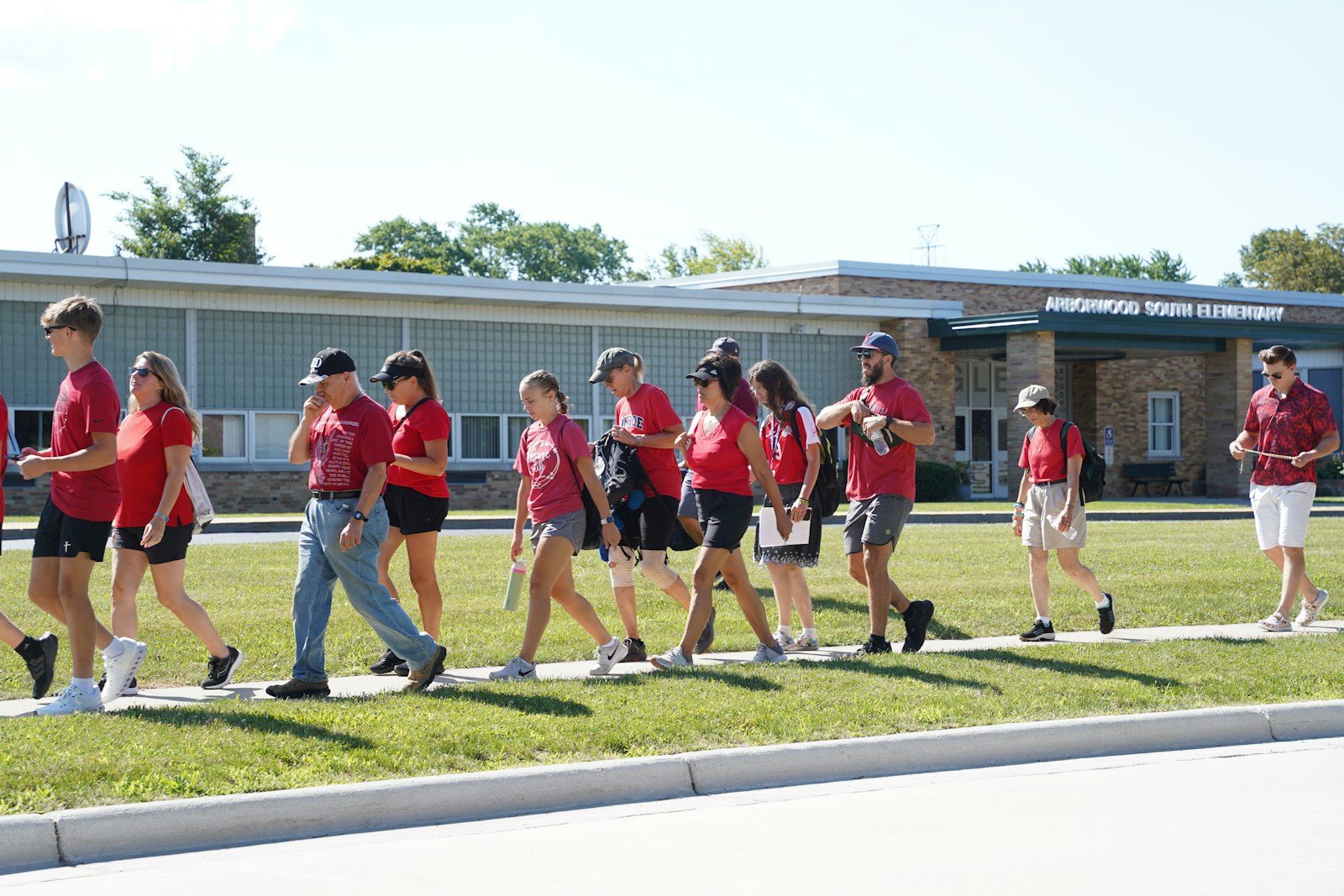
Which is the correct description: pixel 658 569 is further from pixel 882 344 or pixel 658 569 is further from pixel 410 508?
pixel 882 344

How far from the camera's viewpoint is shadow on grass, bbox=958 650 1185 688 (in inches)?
352

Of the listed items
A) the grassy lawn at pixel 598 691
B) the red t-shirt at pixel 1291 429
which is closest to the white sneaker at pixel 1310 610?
the grassy lawn at pixel 598 691

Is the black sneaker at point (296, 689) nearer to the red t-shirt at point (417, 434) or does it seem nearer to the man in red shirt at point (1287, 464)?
the red t-shirt at point (417, 434)

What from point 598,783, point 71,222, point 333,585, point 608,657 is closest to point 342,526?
point 333,585

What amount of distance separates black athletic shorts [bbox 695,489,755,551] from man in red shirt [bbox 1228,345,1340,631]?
4345mm

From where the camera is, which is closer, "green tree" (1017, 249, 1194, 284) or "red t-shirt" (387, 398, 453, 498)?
"red t-shirt" (387, 398, 453, 498)

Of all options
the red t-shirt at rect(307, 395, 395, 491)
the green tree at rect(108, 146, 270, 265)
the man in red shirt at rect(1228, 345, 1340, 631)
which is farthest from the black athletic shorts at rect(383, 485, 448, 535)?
the green tree at rect(108, 146, 270, 265)

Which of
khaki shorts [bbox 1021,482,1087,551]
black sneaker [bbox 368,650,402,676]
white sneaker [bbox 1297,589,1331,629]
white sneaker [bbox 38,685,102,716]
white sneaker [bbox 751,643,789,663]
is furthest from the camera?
white sneaker [bbox 1297,589,1331,629]

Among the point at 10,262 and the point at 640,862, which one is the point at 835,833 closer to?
the point at 640,862

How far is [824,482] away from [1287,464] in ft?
12.0

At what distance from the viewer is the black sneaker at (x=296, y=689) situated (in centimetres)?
809

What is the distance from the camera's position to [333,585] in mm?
8188

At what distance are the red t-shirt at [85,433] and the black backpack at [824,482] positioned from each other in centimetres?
443

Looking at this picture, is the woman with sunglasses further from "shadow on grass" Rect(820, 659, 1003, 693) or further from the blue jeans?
"shadow on grass" Rect(820, 659, 1003, 693)
